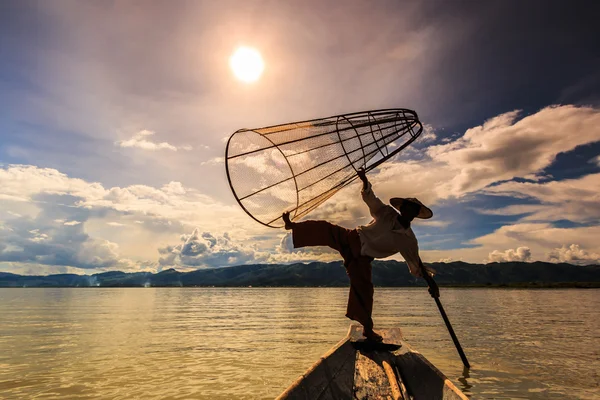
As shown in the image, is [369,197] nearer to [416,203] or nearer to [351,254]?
[416,203]

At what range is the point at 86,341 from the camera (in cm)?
1605

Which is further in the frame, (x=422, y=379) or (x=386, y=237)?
(x=386, y=237)

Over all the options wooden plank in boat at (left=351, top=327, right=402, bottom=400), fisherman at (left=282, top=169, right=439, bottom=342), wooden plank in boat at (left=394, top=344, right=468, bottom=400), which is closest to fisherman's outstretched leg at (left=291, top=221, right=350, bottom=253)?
fisherman at (left=282, top=169, right=439, bottom=342)

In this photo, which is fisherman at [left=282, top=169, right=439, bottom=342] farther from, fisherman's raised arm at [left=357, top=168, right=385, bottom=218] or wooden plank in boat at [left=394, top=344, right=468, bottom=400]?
wooden plank in boat at [left=394, top=344, right=468, bottom=400]

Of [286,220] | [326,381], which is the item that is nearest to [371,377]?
[326,381]

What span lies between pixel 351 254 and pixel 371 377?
221 cm

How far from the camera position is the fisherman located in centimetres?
607

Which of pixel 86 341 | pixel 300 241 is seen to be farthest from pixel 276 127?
pixel 86 341

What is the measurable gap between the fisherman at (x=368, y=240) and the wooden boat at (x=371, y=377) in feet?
1.99

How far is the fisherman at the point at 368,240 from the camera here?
A: 607 centimetres

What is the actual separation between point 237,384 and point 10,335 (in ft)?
55.7

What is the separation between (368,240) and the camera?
6.15 meters

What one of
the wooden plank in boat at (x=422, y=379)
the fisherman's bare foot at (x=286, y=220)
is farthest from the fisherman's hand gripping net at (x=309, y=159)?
→ the wooden plank in boat at (x=422, y=379)

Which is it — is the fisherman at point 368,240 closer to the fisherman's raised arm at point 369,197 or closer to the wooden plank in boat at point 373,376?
the fisherman's raised arm at point 369,197
